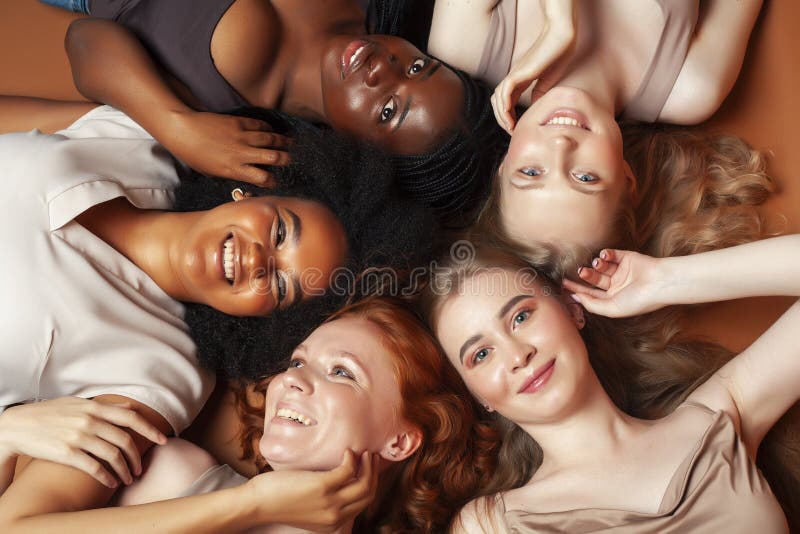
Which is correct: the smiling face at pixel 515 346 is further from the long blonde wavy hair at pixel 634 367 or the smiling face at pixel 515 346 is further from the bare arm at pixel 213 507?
the bare arm at pixel 213 507

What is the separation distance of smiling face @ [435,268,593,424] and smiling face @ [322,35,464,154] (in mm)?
444

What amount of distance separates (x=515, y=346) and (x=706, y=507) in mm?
550

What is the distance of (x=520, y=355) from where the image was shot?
1.93m

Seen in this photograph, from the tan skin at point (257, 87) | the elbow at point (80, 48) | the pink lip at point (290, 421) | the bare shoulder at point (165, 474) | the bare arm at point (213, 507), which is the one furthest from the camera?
the elbow at point (80, 48)

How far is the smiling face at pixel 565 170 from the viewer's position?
2.09m

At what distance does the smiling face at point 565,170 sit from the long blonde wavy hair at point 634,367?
0.14 meters

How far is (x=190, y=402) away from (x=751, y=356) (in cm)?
143

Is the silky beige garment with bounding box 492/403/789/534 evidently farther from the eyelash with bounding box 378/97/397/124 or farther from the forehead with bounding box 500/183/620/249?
the eyelash with bounding box 378/97/397/124

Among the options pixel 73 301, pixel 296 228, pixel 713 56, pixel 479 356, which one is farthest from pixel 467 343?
pixel 713 56

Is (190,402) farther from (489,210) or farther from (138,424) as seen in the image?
(489,210)

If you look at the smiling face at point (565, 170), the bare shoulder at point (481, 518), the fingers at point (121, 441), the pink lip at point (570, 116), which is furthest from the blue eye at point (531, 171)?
the fingers at point (121, 441)

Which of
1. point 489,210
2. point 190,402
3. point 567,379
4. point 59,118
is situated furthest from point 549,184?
point 59,118

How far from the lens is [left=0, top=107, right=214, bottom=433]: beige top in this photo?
6.77 feet

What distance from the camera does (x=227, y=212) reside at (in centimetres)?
210
